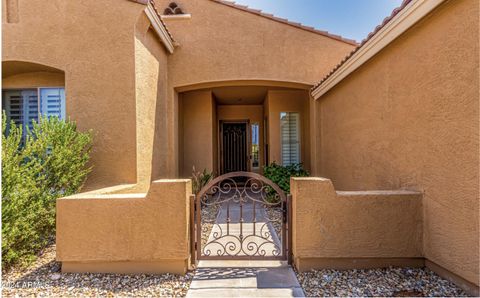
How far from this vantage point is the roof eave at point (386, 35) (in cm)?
401

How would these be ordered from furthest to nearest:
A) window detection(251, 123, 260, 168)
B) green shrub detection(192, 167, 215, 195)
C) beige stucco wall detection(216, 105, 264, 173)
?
beige stucco wall detection(216, 105, 264, 173) < window detection(251, 123, 260, 168) < green shrub detection(192, 167, 215, 195)

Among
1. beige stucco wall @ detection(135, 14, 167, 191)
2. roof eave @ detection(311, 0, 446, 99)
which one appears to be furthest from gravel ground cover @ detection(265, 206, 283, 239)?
roof eave @ detection(311, 0, 446, 99)

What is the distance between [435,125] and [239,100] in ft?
32.3

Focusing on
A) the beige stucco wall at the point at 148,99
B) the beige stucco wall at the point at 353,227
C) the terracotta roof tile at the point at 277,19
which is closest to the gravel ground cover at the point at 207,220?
the beige stucco wall at the point at 148,99

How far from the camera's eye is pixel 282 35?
9.05m

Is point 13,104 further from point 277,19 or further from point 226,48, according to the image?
point 277,19

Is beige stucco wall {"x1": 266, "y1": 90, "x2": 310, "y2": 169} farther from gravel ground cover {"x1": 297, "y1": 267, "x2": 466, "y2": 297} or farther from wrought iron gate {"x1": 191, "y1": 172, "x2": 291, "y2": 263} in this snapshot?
gravel ground cover {"x1": 297, "y1": 267, "x2": 466, "y2": 297}

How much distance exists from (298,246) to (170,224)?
203cm

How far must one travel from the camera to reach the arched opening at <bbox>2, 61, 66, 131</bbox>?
24.4 feet

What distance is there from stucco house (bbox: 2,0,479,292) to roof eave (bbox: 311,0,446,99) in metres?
0.03

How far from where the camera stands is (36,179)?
522cm

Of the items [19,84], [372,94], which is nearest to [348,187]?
[372,94]

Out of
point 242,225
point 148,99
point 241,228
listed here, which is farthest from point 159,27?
point 241,228

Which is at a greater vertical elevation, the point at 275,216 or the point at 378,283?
the point at 275,216
